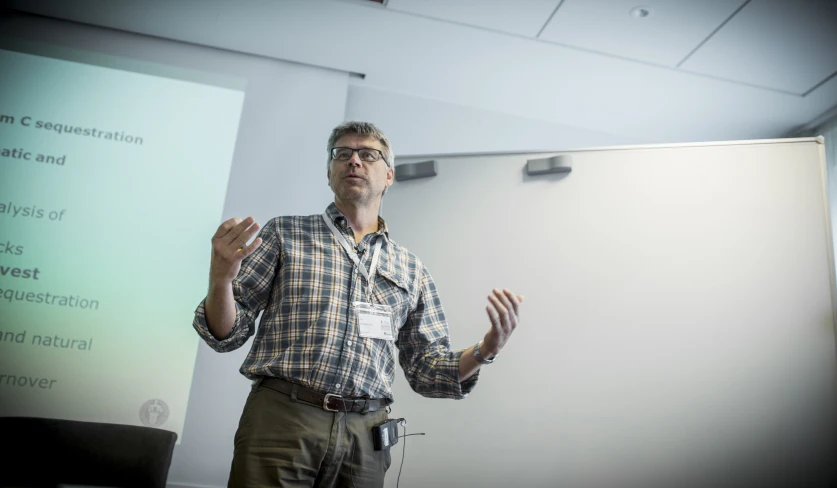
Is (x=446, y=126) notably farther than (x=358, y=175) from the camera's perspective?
Yes

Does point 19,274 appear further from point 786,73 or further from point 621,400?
point 786,73

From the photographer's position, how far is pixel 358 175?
1.58m

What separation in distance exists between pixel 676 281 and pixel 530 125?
1.81 m

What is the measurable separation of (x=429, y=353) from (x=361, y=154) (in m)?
0.61

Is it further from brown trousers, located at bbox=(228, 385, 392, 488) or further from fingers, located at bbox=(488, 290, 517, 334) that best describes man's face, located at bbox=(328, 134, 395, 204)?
brown trousers, located at bbox=(228, 385, 392, 488)

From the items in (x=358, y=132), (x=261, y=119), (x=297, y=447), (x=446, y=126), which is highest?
(x=446, y=126)

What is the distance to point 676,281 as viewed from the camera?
2.21 meters

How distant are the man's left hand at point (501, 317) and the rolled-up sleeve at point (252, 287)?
576mm

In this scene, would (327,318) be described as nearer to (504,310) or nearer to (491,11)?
(504,310)

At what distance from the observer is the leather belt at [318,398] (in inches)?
50.6

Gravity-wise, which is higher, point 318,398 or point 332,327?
point 332,327

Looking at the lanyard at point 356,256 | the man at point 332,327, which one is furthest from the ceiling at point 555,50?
the lanyard at point 356,256

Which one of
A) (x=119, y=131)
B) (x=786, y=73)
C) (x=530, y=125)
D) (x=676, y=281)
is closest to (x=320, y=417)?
(x=676, y=281)

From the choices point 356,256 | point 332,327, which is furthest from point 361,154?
point 332,327
